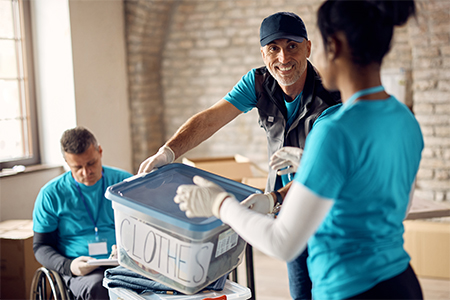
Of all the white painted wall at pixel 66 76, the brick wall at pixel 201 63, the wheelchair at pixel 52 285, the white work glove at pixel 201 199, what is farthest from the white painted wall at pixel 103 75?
the white work glove at pixel 201 199

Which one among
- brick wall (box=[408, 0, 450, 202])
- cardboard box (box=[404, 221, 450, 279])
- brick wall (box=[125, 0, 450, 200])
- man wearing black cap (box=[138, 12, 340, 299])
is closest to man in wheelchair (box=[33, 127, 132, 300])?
man wearing black cap (box=[138, 12, 340, 299])

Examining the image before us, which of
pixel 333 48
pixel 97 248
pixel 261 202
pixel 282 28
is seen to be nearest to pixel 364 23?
pixel 333 48

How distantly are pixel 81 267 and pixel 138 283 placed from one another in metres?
0.65

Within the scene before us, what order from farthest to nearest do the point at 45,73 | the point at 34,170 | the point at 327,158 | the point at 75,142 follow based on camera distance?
the point at 45,73 → the point at 34,170 → the point at 75,142 → the point at 327,158

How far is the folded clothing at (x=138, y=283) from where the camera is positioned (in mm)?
1332

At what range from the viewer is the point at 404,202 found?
3.02 ft

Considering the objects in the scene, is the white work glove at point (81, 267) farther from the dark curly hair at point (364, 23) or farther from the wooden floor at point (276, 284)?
the dark curly hair at point (364, 23)

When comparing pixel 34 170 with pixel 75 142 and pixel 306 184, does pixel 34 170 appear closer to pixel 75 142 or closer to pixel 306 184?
pixel 75 142

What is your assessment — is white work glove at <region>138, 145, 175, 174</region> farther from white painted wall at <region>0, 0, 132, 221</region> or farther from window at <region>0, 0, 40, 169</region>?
window at <region>0, 0, 40, 169</region>

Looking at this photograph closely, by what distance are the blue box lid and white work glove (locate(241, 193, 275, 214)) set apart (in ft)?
0.28

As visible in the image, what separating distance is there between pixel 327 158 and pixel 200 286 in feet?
1.91

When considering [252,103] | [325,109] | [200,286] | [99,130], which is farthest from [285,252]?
[99,130]

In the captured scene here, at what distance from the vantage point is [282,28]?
5.30 ft

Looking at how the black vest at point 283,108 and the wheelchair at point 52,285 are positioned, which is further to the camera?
the wheelchair at point 52,285
